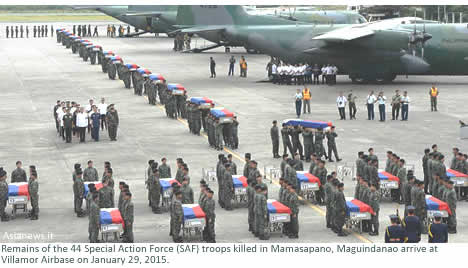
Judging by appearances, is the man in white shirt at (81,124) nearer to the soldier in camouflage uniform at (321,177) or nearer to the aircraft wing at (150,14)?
the soldier in camouflage uniform at (321,177)

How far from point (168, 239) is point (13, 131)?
55.2 feet

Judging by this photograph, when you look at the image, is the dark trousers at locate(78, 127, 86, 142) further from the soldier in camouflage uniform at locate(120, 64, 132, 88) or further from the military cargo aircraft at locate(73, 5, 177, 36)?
the military cargo aircraft at locate(73, 5, 177, 36)

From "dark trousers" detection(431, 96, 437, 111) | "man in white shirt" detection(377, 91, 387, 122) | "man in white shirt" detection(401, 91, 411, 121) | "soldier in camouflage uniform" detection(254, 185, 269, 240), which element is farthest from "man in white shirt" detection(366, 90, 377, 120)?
"soldier in camouflage uniform" detection(254, 185, 269, 240)

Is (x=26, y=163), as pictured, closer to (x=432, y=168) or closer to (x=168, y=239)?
(x=168, y=239)

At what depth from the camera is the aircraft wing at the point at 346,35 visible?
4322cm

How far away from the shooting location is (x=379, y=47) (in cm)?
4409

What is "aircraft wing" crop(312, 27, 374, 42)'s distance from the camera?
142 ft

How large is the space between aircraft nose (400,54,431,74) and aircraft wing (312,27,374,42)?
7.56 feet

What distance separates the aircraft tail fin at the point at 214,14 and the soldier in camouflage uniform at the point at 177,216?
3257cm

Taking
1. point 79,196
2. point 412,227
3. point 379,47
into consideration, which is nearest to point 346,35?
point 379,47

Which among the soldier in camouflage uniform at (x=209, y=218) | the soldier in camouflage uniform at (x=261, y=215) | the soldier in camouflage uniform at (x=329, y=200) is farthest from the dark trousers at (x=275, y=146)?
the soldier in camouflage uniform at (x=209, y=218)

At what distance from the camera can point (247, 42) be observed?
49.5m

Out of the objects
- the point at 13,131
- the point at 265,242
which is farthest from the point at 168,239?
the point at 13,131

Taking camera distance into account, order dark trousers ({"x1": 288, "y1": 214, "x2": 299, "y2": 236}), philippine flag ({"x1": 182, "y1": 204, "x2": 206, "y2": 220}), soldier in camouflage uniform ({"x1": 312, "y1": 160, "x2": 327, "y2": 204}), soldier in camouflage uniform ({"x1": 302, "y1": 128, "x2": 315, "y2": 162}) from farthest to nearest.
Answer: soldier in camouflage uniform ({"x1": 302, "y1": 128, "x2": 315, "y2": 162})
soldier in camouflage uniform ({"x1": 312, "y1": 160, "x2": 327, "y2": 204})
dark trousers ({"x1": 288, "y1": 214, "x2": 299, "y2": 236})
philippine flag ({"x1": 182, "y1": 204, "x2": 206, "y2": 220})
